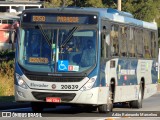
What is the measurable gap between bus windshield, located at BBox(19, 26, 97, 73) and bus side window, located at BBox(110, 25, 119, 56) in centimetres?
164

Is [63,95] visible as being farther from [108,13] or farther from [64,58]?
[108,13]

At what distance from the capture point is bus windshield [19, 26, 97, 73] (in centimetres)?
1938

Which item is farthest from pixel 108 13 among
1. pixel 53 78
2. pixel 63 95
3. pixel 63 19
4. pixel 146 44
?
pixel 146 44

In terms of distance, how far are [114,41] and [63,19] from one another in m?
2.40

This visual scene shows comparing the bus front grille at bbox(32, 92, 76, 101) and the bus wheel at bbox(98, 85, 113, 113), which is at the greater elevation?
the bus front grille at bbox(32, 92, 76, 101)

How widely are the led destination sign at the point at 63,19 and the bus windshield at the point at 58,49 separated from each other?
0.67 feet

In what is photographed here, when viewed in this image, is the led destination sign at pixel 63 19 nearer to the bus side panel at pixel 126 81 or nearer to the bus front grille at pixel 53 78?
the bus front grille at pixel 53 78

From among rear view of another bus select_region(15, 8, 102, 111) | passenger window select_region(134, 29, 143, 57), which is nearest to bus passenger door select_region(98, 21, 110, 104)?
rear view of another bus select_region(15, 8, 102, 111)

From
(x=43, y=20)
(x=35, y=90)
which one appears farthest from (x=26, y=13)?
(x=35, y=90)

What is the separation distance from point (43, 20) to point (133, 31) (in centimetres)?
494

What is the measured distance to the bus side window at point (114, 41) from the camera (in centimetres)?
2119

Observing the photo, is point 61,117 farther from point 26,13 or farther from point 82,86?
point 26,13

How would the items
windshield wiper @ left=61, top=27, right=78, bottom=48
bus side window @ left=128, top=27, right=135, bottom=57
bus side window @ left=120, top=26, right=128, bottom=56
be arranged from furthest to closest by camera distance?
bus side window @ left=128, top=27, right=135, bottom=57 < bus side window @ left=120, top=26, right=128, bottom=56 < windshield wiper @ left=61, top=27, right=78, bottom=48

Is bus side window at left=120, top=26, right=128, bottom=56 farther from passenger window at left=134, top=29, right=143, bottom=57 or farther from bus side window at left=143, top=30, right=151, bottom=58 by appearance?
bus side window at left=143, top=30, right=151, bottom=58
